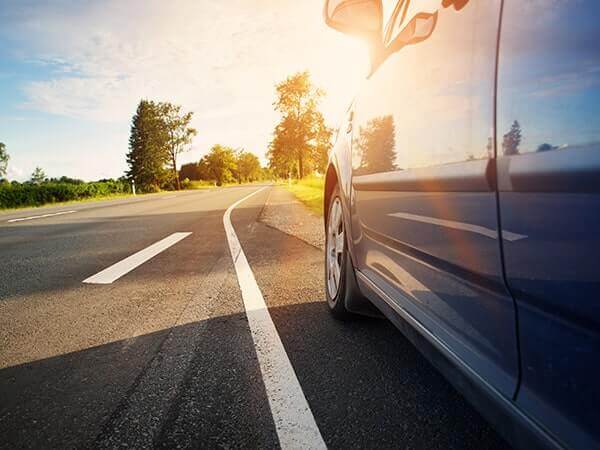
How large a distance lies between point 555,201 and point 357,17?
1.60 meters

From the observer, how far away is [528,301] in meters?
0.80

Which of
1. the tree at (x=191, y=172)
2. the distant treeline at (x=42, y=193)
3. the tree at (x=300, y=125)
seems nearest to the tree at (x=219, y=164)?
the tree at (x=191, y=172)

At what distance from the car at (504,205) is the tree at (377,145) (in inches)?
1.6

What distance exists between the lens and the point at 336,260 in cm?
275

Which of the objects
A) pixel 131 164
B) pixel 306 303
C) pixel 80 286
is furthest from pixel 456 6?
pixel 131 164

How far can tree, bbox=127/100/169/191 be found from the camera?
199 ft

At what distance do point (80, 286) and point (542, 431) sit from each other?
3.81 metres

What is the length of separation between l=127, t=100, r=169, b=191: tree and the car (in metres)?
63.6

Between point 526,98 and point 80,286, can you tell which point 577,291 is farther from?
point 80,286

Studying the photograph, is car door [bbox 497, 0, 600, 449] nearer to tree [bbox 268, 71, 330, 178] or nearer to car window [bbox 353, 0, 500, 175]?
car window [bbox 353, 0, 500, 175]

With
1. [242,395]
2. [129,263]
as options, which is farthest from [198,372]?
[129,263]

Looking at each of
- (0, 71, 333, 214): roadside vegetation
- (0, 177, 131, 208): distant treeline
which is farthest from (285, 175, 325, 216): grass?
(0, 177, 131, 208): distant treeline

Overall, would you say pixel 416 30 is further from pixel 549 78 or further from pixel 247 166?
pixel 247 166

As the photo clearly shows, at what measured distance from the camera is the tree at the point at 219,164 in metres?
97.9
